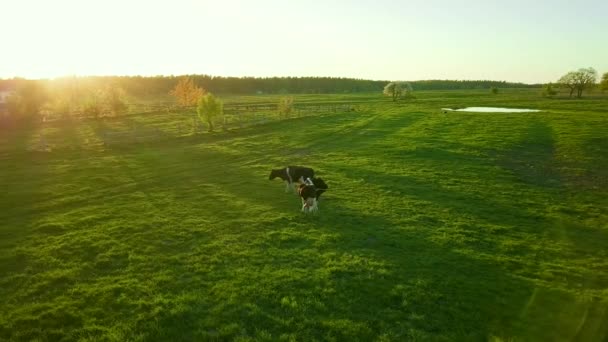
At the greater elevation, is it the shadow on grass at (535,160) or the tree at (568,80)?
the tree at (568,80)

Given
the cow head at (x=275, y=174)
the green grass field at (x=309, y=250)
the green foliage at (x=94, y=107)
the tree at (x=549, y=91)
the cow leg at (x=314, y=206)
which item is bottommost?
the green grass field at (x=309, y=250)

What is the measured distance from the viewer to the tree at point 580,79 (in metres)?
112

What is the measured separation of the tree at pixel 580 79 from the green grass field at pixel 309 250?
88718 millimetres

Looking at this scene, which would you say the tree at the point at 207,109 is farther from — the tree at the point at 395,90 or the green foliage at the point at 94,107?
the tree at the point at 395,90

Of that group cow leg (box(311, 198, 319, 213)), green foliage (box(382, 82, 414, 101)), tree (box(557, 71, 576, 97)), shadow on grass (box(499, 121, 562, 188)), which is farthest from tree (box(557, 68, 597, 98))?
cow leg (box(311, 198, 319, 213))

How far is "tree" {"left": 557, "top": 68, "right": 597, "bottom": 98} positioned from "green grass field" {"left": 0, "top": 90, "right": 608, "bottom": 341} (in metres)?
88.7

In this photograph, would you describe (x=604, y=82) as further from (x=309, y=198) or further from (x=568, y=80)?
(x=309, y=198)

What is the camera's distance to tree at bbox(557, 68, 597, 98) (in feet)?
367

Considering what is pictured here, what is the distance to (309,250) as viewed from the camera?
17562 millimetres

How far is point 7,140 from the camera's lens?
5166 centimetres

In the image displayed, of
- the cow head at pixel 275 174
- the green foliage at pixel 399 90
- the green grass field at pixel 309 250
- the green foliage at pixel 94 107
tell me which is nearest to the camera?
the green grass field at pixel 309 250

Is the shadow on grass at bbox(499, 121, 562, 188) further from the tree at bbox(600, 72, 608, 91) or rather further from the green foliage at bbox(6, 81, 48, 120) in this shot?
the tree at bbox(600, 72, 608, 91)

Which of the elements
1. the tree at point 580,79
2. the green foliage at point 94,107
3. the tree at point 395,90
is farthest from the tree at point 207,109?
the tree at point 580,79

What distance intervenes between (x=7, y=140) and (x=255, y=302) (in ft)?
165
